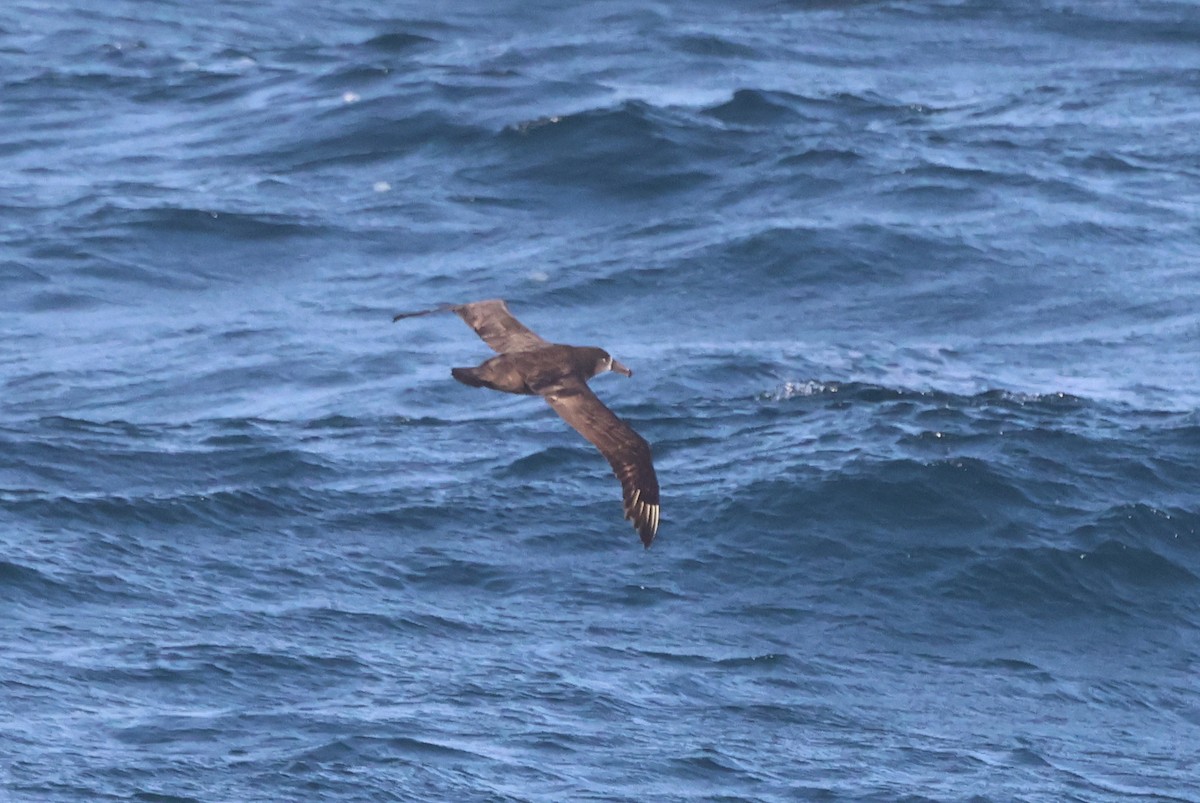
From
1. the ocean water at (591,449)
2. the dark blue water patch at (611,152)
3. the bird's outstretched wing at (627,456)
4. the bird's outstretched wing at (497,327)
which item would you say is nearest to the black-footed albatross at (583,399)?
the bird's outstretched wing at (627,456)

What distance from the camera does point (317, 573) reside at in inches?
704

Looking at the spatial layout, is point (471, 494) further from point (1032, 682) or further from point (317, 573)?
point (1032, 682)

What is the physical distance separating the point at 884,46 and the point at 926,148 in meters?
5.01

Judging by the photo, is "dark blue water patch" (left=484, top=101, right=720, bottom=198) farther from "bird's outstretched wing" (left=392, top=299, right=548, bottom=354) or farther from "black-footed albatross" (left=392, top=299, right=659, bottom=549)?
"black-footed albatross" (left=392, top=299, right=659, bottom=549)

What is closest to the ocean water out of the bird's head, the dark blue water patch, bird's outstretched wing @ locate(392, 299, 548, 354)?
the dark blue water patch

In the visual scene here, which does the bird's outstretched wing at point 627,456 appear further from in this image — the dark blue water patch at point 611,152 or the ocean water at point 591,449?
the dark blue water patch at point 611,152

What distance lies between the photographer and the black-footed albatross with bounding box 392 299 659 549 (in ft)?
39.0

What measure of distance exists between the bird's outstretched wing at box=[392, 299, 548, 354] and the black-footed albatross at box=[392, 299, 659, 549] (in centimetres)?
18

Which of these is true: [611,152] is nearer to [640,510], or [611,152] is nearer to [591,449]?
[591,449]

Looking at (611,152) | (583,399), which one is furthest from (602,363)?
(611,152)

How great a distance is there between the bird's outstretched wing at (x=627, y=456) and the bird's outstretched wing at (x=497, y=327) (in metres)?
0.93

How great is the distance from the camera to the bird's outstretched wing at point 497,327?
12.9 meters

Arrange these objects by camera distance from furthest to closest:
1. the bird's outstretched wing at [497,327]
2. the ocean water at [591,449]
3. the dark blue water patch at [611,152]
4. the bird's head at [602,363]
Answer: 1. the dark blue water patch at [611,152]
2. the ocean water at [591,449]
3. the bird's outstretched wing at [497,327]
4. the bird's head at [602,363]

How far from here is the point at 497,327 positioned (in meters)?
13.2
